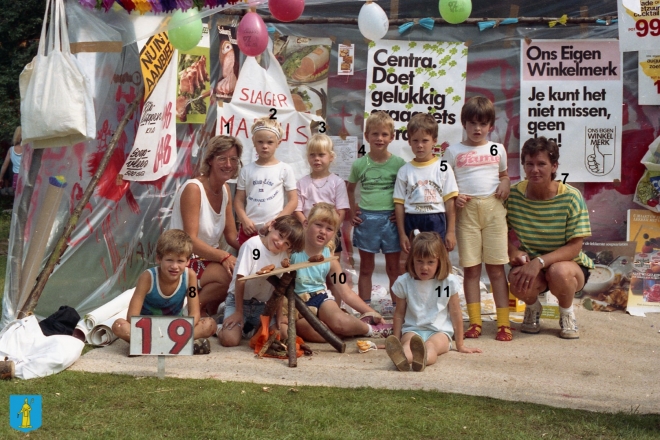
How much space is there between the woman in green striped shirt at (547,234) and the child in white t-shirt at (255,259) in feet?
5.31

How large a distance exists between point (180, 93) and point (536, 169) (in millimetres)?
2959

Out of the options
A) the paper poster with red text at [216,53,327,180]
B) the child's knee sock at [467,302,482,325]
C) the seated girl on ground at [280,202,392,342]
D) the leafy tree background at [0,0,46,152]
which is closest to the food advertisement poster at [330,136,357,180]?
the paper poster with red text at [216,53,327,180]

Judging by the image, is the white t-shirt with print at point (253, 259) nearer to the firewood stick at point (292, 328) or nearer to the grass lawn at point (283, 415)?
the firewood stick at point (292, 328)

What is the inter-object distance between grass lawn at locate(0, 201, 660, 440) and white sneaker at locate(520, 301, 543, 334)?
6.44 feet

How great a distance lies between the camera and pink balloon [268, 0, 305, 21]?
19.5ft

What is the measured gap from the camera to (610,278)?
275 inches

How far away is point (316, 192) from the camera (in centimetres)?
647

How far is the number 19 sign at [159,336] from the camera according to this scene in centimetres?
450

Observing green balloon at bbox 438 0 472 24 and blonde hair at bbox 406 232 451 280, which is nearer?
blonde hair at bbox 406 232 451 280

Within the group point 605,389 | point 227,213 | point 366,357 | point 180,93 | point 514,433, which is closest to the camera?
point 514,433

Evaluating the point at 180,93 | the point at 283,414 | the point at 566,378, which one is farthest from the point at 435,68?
the point at 283,414

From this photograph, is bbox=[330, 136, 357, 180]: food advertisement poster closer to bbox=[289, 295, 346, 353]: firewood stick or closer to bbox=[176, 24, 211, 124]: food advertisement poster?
bbox=[176, 24, 211, 124]: food advertisement poster

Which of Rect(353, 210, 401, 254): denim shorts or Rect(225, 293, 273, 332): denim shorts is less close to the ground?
Rect(353, 210, 401, 254): denim shorts

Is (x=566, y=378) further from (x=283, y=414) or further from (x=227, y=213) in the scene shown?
(x=227, y=213)
